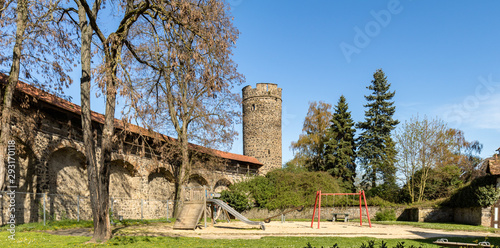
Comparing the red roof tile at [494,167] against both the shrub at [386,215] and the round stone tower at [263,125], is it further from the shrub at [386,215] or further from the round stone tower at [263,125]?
the round stone tower at [263,125]

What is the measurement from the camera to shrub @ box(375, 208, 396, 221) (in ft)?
73.5

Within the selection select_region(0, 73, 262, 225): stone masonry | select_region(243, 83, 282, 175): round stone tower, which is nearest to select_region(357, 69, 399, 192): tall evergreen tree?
select_region(243, 83, 282, 175): round stone tower

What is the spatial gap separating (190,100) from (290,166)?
1365cm

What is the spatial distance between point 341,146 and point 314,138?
9.73 ft

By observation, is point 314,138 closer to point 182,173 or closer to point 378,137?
point 378,137

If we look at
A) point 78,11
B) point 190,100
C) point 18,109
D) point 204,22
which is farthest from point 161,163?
point 204,22

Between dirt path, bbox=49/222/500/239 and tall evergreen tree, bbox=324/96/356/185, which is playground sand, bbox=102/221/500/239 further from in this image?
tall evergreen tree, bbox=324/96/356/185

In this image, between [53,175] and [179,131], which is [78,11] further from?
[179,131]

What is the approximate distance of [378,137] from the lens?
31172 millimetres

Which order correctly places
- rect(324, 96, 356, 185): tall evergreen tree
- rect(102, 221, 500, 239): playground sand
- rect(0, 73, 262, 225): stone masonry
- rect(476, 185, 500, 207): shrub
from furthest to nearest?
rect(324, 96, 356, 185): tall evergreen tree < rect(476, 185, 500, 207): shrub < rect(0, 73, 262, 225): stone masonry < rect(102, 221, 500, 239): playground sand

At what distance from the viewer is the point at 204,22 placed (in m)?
8.72

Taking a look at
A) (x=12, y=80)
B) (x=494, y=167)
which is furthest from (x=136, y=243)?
(x=494, y=167)

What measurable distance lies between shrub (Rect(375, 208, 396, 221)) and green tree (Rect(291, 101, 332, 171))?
10.8 meters

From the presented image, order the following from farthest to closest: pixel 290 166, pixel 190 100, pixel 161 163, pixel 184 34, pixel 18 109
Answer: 1. pixel 290 166
2. pixel 161 163
3. pixel 190 100
4. pixel 18 109
5. pixel 184 34
